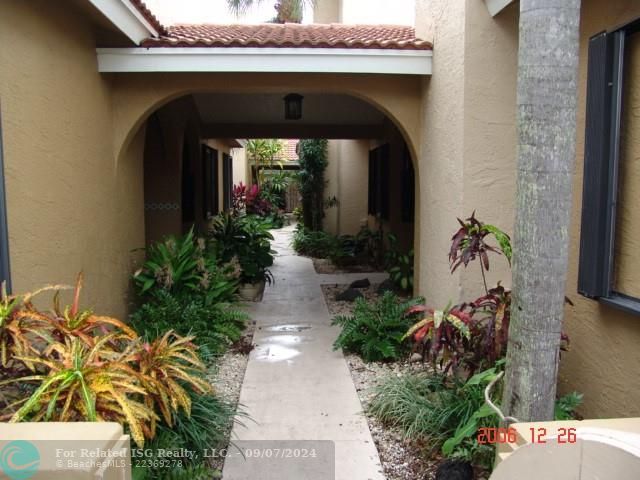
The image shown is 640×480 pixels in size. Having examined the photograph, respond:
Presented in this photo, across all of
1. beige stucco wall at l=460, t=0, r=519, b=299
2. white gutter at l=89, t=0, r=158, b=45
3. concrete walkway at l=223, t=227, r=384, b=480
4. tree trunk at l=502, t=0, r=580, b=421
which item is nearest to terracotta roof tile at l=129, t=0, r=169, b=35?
white gutter at l=89, t=0, r=158, b=45

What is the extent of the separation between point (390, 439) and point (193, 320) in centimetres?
269

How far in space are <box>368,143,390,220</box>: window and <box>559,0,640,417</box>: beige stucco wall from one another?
717cm

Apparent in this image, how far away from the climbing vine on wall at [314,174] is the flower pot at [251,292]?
6.86 m

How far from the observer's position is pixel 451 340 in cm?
393

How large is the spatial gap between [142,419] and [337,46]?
429 cm

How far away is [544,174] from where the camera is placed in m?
2.48

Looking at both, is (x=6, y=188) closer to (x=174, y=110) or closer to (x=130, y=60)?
(x=130, y=60)

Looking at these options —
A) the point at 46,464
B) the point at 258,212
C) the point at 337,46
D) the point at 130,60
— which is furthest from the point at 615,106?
the point at 258,212

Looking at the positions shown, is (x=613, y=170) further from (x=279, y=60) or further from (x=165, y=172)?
(x=165, y=172)

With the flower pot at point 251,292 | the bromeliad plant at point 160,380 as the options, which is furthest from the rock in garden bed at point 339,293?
the bromeliad plant at point 160,380

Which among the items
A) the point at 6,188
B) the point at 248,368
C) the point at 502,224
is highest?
the point at 6,188

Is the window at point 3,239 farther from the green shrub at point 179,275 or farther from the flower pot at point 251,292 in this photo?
the flower pot at point 251,292

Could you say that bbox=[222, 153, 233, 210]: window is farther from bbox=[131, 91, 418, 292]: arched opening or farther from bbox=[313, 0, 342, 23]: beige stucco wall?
bbox=[313, 0, 342, 23]: beige stucco wall

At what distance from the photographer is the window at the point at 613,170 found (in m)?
3.56
